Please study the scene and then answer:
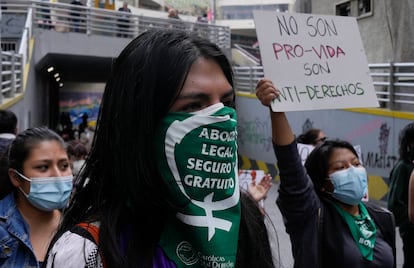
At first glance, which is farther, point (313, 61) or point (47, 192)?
point (47, 192)

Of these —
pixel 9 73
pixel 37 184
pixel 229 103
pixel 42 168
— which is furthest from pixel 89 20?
pixel 229 103

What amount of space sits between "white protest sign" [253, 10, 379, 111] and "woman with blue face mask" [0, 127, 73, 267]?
4.69ft

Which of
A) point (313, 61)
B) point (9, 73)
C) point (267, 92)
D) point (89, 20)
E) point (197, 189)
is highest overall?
point (89, 20)

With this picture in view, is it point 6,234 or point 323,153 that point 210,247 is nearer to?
point 6,234

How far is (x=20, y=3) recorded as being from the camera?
16922 mm

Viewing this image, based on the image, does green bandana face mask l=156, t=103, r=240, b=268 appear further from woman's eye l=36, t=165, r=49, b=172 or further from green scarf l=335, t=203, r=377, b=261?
woman's eye l=36, t=165, r=49, b=172

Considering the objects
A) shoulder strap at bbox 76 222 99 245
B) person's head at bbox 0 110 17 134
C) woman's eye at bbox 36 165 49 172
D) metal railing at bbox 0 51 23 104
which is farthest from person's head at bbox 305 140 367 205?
metal railing at bbox 0 51 23 104

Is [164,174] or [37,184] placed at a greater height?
[164,174]

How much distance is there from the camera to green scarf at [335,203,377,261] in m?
3.15

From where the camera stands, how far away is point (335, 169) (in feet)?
11.5

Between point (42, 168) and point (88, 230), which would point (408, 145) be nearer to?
point (42, 168)

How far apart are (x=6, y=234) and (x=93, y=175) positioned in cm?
149

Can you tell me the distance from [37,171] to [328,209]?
5.87 feet

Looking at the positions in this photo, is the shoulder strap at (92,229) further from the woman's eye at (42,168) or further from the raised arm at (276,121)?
the woman's eye at (42,168)
